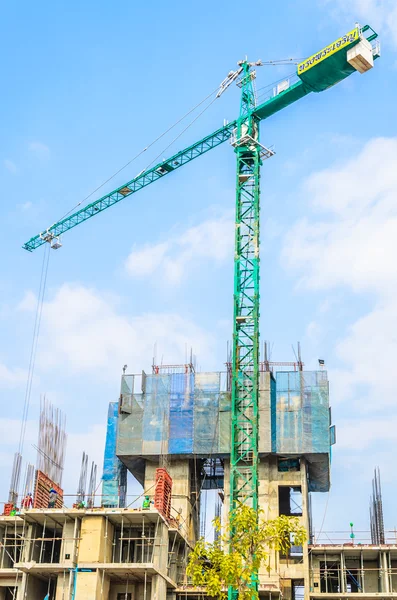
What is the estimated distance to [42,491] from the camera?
61.8 metres

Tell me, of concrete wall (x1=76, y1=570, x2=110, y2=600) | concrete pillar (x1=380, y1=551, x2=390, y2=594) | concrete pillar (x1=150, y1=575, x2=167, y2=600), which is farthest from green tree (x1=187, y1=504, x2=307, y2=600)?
concrete pillar (x1=380, y1=551, x2=390, y2=594)

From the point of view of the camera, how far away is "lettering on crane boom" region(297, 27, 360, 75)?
64000 mm

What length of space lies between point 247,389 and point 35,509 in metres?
20.2

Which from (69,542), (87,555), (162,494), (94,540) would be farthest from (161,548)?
(69,542)

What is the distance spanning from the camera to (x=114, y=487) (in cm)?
7556

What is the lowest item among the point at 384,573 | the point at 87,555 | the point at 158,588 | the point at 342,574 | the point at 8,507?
the point at 158,588

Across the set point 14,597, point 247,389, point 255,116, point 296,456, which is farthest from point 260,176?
point 14,597

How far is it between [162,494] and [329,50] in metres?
34.6

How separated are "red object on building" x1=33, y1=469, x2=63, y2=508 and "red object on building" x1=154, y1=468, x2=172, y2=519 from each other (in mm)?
6980

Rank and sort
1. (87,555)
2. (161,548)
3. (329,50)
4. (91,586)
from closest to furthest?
(91,586) → (87,555) → (161,548) → (329,50)

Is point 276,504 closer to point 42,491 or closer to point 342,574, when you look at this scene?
point 342,574

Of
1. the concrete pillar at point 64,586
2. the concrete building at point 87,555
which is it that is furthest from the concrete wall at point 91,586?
the concrete pillar at point 64,586

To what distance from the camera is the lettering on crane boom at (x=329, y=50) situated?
64000mm

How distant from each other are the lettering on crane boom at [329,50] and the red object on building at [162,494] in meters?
32.0
